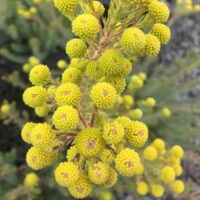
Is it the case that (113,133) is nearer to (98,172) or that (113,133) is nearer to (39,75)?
(98,172)

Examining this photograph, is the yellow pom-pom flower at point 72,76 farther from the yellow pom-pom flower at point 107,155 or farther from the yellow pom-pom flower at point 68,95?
the yellow pom-pom flower at point 107,155

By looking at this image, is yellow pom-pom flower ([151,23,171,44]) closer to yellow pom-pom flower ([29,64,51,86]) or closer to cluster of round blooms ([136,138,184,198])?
yellow pom-pom flower ([29,64,51,86])

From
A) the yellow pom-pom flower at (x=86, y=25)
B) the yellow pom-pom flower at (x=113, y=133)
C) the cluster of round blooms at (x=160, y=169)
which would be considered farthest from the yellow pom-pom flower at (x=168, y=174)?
the yellow pom-pom flower at (x=86, y=25)

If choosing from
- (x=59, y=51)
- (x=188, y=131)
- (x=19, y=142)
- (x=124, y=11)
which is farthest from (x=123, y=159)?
(x=59, y=51)

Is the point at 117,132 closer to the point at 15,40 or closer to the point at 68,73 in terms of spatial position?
the point at 68,73

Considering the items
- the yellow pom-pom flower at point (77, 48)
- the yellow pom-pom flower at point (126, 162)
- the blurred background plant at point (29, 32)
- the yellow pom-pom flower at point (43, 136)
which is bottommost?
the blurred background plant at point (29, 32)
